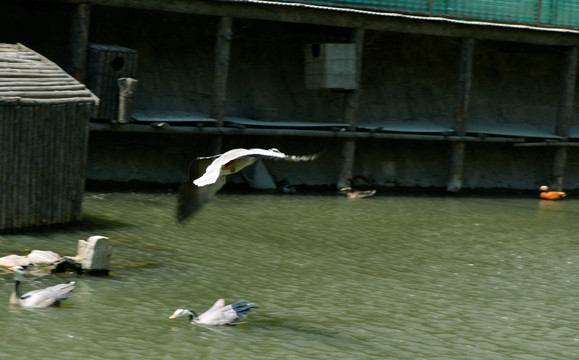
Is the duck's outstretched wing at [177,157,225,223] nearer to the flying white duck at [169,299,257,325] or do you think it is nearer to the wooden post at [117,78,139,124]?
the flying white duck at [169,299,257,325]

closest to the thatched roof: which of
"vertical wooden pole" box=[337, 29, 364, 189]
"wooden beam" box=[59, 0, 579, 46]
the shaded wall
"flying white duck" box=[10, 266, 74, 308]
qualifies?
"wooden beam" box=[59, 0, 579, 46]

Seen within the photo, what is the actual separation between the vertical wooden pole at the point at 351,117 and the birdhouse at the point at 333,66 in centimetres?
18

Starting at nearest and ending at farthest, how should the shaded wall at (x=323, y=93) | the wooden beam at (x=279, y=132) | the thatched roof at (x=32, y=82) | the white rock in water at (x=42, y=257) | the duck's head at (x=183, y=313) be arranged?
the duck's head at (x=183, y=313)
the white rock in water at (x=42, y=257)
the thatched roof at (x=32, y=82)
the wooden beam at (x=279, y=132)
the shaded wall at (x=323, y=93)

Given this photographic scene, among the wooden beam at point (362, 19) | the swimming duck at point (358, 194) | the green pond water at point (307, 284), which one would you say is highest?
the wooden beam at point (362, 19)

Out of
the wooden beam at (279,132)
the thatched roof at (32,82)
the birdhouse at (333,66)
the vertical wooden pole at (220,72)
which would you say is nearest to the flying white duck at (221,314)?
the thatched roof at (32,82)

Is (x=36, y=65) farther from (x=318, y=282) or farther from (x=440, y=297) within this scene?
(x=440, y=297)

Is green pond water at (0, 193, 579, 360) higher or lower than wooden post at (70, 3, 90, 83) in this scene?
lower

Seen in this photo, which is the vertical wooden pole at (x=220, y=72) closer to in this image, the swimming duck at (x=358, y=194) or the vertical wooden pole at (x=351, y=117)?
the vertical wooden pole at (x=351, y=117)

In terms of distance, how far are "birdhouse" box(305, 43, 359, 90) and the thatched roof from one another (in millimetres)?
5707

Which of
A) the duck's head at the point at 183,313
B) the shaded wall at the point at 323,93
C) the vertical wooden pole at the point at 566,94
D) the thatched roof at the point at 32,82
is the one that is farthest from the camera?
the vertical wooden pole at the point at 566,94

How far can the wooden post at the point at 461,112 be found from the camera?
58.5ft

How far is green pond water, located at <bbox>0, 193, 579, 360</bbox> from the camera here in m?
7.55

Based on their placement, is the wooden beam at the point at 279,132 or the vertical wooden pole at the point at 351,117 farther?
the vertical wooden pole at the point at 351,117

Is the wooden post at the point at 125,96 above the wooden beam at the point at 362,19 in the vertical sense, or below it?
below
